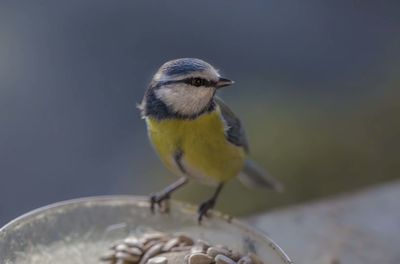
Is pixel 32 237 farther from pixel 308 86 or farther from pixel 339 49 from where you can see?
pixel 339 49

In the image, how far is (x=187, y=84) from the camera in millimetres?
1404

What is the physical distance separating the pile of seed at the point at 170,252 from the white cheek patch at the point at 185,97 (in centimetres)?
27

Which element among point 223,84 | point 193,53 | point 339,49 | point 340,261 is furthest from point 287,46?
point 223,84

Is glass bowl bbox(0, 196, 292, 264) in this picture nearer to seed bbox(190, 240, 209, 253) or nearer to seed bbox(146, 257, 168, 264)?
seed bbox(190, 240, 209, 253)

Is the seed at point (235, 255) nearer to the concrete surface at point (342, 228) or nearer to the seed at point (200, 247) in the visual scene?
the seed at point (200, 247)

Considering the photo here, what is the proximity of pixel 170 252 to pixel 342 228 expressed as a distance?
75 cm

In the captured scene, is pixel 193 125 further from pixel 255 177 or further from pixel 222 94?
pixel 222 94

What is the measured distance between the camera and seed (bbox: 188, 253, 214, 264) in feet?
4.10

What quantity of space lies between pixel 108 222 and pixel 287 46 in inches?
101

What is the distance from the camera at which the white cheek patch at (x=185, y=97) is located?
1.43 metres

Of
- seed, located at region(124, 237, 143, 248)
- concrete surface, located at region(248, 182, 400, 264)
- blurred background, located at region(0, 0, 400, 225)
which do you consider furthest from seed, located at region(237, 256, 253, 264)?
blurred background, located at region(0, 0, 400, 225)

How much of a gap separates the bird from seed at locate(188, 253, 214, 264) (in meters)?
0.22

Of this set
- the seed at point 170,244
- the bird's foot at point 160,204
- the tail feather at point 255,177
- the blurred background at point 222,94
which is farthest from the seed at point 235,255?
the blurred background at point 222,94

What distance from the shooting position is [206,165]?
5.35 ft
